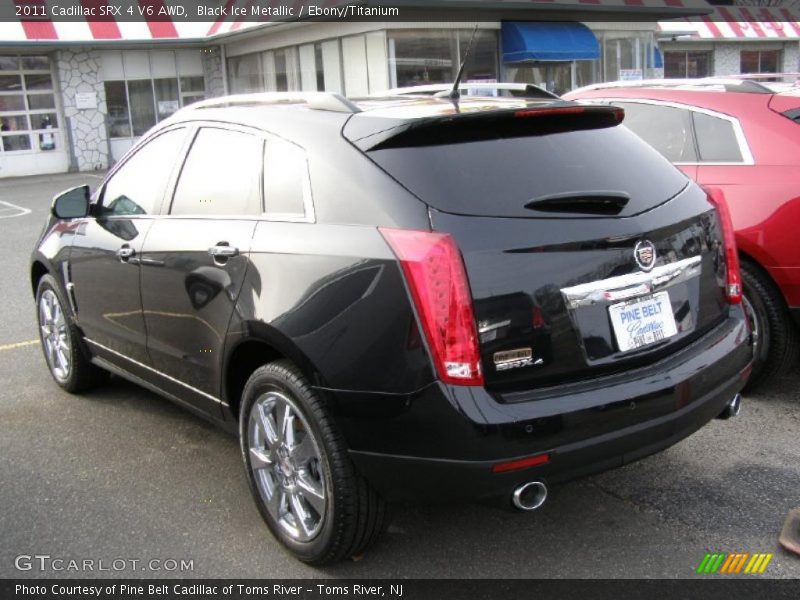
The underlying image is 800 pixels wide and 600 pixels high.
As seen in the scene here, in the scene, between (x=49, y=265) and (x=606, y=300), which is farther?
(x=49, y=265)

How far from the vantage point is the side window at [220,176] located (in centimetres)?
357

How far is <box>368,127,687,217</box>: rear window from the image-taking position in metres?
2.94

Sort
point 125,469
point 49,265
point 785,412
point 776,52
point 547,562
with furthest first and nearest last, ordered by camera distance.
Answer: point 776,52 < point 49,265 < point 785,412 < point 125,469 < point 547,562

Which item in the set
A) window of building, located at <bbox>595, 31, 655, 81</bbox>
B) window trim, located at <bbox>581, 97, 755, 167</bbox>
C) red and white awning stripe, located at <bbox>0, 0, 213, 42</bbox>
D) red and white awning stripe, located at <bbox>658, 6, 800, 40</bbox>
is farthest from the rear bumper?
red and white awning stripe, located at <bbox>658, 6, 800, 40</bbox>

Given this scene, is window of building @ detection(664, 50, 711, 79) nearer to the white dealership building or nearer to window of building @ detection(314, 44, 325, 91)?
the white dealership building

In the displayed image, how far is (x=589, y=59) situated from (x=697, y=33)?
6710 millimetres

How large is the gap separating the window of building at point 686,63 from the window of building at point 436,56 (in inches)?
383

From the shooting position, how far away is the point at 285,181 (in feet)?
11.1

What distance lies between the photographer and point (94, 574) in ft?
10.8

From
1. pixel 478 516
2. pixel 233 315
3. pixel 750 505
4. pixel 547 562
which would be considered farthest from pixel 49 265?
pixel 750 505

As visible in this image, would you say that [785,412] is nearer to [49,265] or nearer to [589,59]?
[49,265]

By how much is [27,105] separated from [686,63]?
838 inches

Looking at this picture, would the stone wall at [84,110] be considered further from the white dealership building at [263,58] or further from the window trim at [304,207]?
the window trim at [304,207]

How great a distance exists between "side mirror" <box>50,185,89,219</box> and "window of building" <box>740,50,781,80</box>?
3028cm
